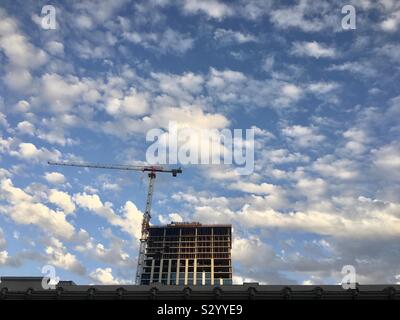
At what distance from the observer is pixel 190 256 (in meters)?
170

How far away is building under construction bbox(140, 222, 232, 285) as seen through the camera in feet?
546

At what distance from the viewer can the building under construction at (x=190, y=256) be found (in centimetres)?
16638

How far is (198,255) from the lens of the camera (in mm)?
169125

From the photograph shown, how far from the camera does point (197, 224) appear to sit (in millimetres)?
175500
